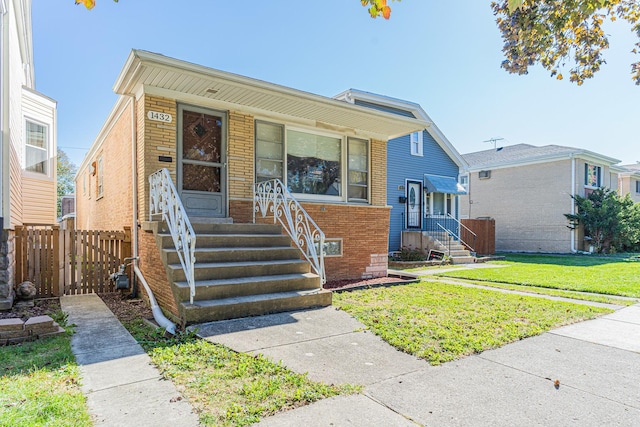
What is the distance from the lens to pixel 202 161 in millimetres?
7156

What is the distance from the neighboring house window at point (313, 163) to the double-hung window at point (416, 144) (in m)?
9.13

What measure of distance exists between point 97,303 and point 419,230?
13.2 metres

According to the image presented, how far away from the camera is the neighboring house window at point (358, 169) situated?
9031 millimetres

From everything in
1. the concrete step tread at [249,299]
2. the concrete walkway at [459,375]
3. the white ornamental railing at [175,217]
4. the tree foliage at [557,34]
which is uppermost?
the tree foliage at [557,34]

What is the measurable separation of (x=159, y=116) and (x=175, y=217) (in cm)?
206

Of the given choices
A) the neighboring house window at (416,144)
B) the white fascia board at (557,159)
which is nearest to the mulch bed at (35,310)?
the neighboring house window at (416,144)

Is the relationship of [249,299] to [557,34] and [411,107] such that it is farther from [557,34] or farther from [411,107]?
[411,107]

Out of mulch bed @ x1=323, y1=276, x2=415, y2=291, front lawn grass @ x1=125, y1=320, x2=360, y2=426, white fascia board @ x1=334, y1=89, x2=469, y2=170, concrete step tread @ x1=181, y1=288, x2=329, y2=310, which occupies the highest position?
white fascia board @ x1=334, y1=89, x2=469, y2=170

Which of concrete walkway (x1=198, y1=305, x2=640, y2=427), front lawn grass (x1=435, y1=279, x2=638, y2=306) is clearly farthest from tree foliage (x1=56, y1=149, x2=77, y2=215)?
concrete walkway (x1=198, y1=305, x2=640, y2=427)

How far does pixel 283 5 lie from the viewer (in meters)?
8.91

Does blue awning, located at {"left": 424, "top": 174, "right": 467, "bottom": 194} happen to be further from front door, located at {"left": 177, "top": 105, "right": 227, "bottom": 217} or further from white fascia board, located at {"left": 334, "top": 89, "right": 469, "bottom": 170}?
front door, located at {"left": 177, "top": 105, "right": 227, "bottom": 217}

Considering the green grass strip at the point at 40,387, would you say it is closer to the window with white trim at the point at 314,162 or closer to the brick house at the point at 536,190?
the window with white trim at the point at 314,162

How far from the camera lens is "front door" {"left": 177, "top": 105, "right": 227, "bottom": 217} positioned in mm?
6953

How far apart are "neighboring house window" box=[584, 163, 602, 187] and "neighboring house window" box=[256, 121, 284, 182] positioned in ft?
65.6
